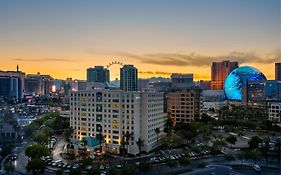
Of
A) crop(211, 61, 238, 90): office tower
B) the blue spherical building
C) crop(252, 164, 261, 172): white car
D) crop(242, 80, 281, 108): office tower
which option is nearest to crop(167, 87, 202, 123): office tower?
crop(252, 164, 261, 172): white car

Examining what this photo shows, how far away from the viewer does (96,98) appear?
123 feet

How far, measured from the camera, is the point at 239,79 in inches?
3302

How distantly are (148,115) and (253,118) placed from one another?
31.8m

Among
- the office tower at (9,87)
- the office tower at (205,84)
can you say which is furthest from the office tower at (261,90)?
the office tower at (9,87)

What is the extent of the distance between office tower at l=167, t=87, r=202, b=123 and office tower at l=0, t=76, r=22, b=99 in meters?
86.0

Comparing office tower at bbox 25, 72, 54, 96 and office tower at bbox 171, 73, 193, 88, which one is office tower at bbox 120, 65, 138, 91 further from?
office tower at bbox 25, 72, 54, 96

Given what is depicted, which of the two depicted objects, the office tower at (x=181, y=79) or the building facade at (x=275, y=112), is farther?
the office tower at (x=181, y=79)

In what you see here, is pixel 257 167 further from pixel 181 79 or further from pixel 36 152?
pixel 181 79

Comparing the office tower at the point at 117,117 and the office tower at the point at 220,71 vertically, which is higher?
the office tower at the point at 220,71

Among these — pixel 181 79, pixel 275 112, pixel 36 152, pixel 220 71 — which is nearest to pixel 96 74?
pixel 181 79

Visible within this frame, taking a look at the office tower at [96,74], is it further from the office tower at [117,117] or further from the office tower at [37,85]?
the office tower at [117,117]

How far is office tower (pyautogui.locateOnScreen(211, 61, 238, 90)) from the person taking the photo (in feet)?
455

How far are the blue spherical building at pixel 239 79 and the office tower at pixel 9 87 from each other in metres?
87.0

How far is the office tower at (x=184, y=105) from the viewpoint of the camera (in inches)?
2188
